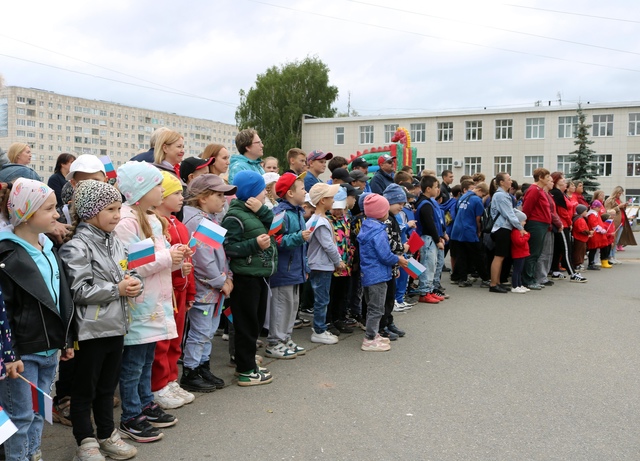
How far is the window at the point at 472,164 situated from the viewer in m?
47.9

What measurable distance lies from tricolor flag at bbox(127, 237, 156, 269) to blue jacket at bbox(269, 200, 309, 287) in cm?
192

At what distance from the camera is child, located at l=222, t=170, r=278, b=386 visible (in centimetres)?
474

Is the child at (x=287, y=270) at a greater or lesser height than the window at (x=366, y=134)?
lesser

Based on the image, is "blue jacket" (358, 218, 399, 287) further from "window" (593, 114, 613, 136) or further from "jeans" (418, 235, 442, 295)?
"window" (593, 114, 613, 136)

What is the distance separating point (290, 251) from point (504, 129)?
45.0 metres

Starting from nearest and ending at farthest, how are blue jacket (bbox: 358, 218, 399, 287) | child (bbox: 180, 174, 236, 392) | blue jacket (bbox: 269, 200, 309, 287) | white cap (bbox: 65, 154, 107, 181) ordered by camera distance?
white cap (bbox: 65, 154, 107, 181) < child (bbox: 180, 174, 236, 392) < blue jacket (bbox: 269, 200, 309, 287) < blue jacket (bbox: 358, 218, 399, 287)

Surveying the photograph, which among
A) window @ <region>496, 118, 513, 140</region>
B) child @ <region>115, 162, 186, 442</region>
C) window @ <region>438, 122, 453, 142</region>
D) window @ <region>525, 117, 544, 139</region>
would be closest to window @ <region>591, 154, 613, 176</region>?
window @ <region>525, 117, 544, 139</region>

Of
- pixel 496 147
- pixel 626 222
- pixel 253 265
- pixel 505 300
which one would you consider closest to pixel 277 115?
pixel 496 147

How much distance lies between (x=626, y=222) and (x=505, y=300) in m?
8.30

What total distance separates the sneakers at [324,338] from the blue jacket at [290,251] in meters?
1.00

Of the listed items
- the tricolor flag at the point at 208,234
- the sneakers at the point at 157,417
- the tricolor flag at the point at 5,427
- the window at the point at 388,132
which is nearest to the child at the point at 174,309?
the tricolor flag at the point at 208,234

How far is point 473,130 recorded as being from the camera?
157ft

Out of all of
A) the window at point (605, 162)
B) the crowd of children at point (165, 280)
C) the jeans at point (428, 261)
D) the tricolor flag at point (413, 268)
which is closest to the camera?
the crowd of children at point (165, 280)

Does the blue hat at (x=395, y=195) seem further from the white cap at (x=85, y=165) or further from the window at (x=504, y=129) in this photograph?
the window at (x=504, y=129)
